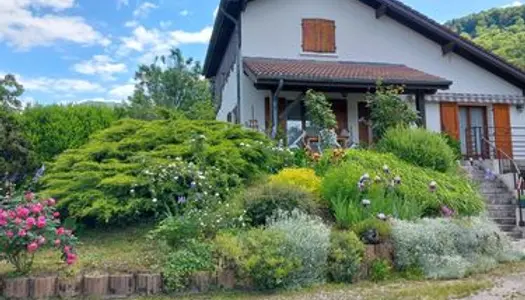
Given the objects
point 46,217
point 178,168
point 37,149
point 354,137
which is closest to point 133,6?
point 37,149

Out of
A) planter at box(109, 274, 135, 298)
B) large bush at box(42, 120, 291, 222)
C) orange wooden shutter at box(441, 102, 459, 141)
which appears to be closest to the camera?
planter at box(109, 274, 135, 298)

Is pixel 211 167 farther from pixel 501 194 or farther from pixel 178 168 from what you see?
pixel 501 194

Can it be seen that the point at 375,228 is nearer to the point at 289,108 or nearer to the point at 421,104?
the point at 289,108

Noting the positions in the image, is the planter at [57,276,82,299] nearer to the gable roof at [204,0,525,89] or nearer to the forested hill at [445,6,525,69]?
the gable roof at [204,0,525,89]

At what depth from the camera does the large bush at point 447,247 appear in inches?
293

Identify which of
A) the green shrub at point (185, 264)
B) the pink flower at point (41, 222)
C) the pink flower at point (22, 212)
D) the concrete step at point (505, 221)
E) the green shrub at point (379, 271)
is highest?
the pink flower at point (22, 212)

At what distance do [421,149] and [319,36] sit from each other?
7934 mm

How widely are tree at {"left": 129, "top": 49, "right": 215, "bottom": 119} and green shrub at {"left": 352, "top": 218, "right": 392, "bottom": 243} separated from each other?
28.0m

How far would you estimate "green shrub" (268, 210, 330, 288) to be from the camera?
6.78 meters

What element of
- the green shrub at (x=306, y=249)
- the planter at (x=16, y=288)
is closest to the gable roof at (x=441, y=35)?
the green shrub at (x=306, y=249)

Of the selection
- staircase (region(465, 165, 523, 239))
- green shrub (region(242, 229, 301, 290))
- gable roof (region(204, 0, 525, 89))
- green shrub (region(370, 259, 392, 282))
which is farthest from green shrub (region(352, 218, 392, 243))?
gable roof (region(204, 0, 525, 89))

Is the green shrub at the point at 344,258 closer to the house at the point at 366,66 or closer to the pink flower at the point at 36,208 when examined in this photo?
the pink flower at the point at 36,208

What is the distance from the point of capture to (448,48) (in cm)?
1905

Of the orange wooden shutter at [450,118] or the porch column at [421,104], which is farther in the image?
the orange wooden shutter at [450,118]
